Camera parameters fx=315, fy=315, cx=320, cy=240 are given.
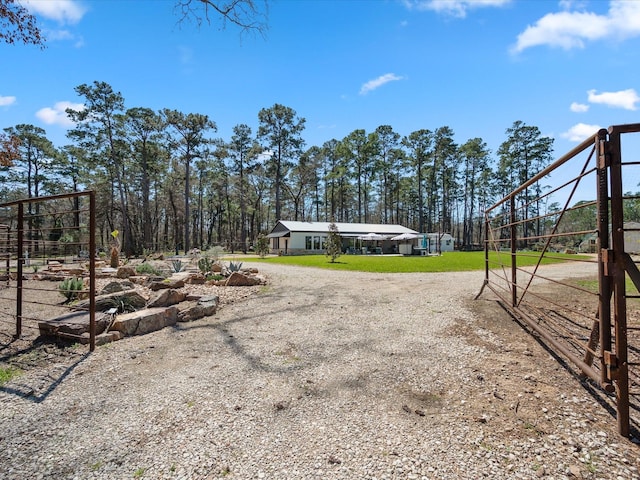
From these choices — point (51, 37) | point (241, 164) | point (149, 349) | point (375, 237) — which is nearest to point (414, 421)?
point (149, 349)

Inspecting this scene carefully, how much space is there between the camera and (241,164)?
38969 mm

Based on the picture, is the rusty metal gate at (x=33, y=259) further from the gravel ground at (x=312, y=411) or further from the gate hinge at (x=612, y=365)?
the gate hinge at (x=612, y=365)

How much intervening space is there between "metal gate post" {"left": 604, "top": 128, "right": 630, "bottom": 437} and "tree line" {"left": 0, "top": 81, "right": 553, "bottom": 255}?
95.2 feet

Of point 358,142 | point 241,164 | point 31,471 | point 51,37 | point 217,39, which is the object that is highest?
point 358,142

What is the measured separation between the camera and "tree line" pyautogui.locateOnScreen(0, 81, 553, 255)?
2889cm

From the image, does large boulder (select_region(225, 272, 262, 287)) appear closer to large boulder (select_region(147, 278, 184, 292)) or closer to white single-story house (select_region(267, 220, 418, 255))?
large boulder (select_region(147, 278, 184, 292))

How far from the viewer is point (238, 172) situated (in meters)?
39.3

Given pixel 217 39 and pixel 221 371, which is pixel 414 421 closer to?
pixel 221 371

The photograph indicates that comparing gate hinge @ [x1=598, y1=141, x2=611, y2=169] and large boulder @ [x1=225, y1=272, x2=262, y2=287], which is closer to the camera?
gate hinge @ [x1=598, y1=141, x2=611, y2=169]

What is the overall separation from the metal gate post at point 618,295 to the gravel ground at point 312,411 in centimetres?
22

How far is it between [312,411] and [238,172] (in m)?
39.5

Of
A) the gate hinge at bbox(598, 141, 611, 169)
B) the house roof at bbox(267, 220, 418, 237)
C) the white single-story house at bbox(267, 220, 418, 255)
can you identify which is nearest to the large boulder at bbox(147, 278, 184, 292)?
the gate hinge at bbox(598, 141, 611, 169)

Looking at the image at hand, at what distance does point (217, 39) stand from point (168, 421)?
5.93 meters

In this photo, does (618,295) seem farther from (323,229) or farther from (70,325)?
(323,229)
